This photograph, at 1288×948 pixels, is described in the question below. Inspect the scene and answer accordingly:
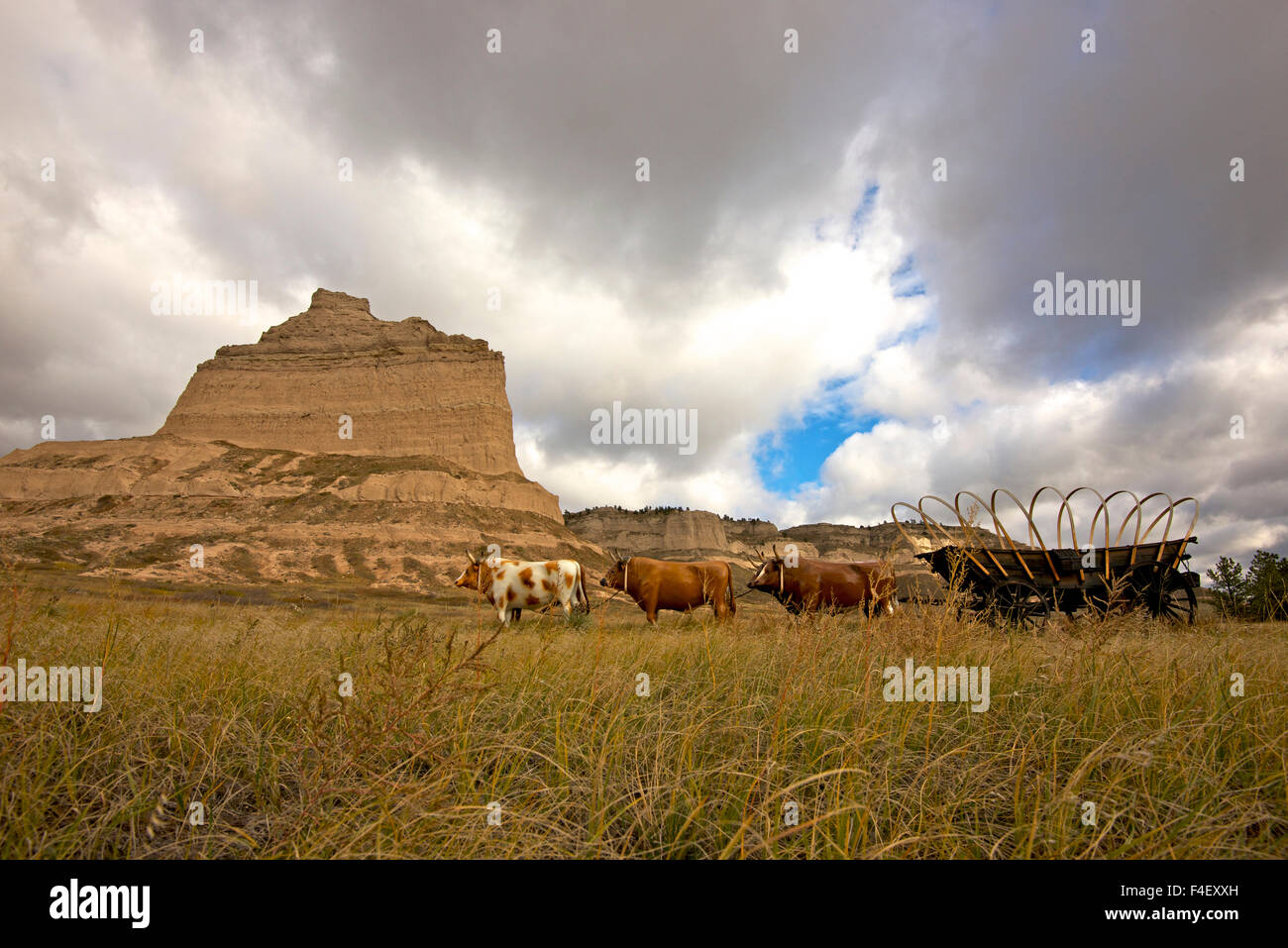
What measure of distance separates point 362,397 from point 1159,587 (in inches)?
3235

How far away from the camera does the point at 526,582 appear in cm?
1112

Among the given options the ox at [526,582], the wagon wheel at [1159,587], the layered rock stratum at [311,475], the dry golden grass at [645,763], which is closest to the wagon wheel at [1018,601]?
the wagon wheel at [1159,587]

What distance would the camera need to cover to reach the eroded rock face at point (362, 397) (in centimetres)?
7069

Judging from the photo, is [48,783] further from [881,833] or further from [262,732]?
[881,833]

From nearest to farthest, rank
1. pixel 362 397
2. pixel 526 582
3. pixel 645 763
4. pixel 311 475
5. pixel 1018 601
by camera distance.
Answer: pixel 645 763, pixel 1018 601, pixel 526 582, pixel 311 475, pixel 362 397

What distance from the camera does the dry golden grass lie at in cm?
178

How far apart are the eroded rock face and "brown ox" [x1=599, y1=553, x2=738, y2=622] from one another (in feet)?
204

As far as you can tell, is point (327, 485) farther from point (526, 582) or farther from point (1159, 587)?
point (1159, 587)

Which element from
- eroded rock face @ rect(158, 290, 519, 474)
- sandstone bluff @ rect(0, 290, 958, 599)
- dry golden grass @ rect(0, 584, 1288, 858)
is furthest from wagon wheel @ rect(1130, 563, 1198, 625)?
eroded rock face @ rect(158, 290, 519, 474)

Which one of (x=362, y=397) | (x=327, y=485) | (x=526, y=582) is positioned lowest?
(x=526, y=582)

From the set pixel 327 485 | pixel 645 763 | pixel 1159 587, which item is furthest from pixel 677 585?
pixel 327 485
